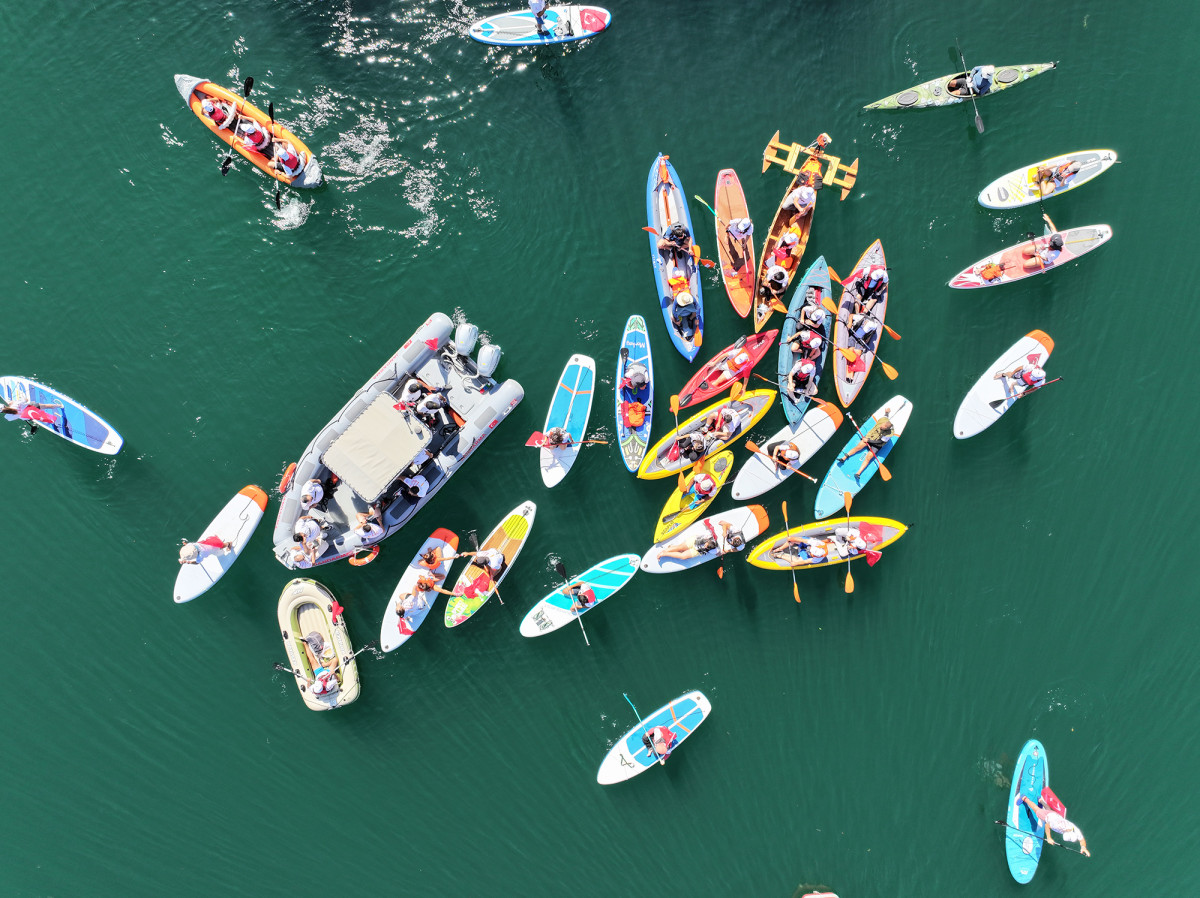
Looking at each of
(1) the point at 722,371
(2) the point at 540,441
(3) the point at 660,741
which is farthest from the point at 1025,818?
(2) the point at 540,441

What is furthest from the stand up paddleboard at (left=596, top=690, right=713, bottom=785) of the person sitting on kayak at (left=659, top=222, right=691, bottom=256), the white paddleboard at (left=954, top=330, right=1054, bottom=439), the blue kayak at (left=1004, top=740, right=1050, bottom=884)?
the person sitting on kayak at (left=659, top=222, right=691, bottom=256)

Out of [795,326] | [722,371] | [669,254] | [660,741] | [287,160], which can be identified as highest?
[287,160]

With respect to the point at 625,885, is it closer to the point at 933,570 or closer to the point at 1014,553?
the point at 933,570

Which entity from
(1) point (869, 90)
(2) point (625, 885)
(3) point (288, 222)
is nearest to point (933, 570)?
(2) point (625, 885)

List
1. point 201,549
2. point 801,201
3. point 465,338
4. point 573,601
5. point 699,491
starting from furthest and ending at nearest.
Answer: point 699,491 → point 573,601 → point 801,201 → point 201,549 → point 465,338

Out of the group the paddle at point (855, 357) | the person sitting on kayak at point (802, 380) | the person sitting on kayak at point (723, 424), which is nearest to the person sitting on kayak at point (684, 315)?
the person sitting on kayak at point (723, 424)

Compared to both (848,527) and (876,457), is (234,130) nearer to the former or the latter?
(876,457)
